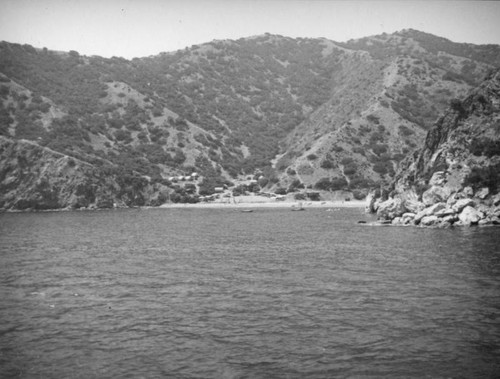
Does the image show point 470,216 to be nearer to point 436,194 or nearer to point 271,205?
point 436,194

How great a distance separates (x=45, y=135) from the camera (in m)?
149

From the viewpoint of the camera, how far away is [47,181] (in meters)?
121

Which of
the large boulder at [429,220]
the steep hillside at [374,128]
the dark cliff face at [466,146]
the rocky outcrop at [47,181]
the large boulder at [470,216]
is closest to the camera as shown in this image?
the large boulder at [470,216]

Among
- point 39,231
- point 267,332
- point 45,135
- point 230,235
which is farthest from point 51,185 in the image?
point 267,332

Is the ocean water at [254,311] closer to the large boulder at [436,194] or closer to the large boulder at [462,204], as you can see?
the large boulder at [462,204]

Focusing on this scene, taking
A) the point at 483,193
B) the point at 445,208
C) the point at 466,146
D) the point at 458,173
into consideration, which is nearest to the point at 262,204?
the point at 466,146

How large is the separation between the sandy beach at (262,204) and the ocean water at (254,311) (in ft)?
257

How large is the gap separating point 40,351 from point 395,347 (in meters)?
15.2

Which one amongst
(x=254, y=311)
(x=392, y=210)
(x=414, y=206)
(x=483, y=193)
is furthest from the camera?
(x=392, y=210)

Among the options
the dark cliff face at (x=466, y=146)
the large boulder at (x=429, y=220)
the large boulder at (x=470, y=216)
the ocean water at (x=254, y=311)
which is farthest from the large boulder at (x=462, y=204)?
the ocean water at (x=254, y=311)

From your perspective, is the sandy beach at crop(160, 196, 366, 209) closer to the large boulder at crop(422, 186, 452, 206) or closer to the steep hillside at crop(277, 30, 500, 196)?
the steep hillside at crop(277, 30, 500, 196)

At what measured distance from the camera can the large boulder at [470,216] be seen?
64.2 metres

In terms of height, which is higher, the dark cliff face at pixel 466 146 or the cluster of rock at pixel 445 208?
the dark cliff face at pixel 466 146

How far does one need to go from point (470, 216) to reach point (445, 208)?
5.08 m
